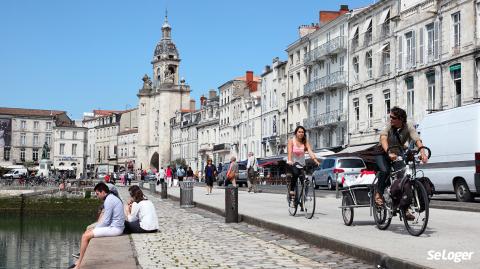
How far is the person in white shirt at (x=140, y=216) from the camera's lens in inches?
502

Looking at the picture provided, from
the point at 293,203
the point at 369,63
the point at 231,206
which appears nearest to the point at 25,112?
the point at 369,63

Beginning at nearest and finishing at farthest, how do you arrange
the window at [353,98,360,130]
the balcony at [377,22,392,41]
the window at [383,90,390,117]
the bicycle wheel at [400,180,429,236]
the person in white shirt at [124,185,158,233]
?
1. the bicycle wheel at [400,180,429,236]
2. the person in white shirt at [124,185,158,233]
3. the window at [383,90,390,117]
4. the balcony at [377,22,392,41]
5. the window at [353,98,360,130]

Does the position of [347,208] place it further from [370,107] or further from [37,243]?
[370,107]

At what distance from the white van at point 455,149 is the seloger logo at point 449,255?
11.7m

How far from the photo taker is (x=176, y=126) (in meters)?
127

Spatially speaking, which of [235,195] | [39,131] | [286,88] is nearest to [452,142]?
[235,195]

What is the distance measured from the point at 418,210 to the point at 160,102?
125 metres

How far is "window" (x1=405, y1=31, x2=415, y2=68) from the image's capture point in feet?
138

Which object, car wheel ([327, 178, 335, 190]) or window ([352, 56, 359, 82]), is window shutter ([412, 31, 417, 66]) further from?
car wheel ([327, 178, 335, 190])

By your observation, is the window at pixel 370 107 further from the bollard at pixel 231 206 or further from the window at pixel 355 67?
the bollard at pixel 231 206

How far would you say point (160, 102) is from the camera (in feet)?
435

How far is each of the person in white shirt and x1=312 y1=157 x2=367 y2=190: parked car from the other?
18.5 meters

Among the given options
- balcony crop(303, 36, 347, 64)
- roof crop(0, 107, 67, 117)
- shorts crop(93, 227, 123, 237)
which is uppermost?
roof crop(0, 107, 67, 117)

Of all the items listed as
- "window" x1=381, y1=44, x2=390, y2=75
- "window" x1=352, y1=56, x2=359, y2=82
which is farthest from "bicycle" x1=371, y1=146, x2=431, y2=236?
"window" x1=352, y1=56, x2=359, y2=82
